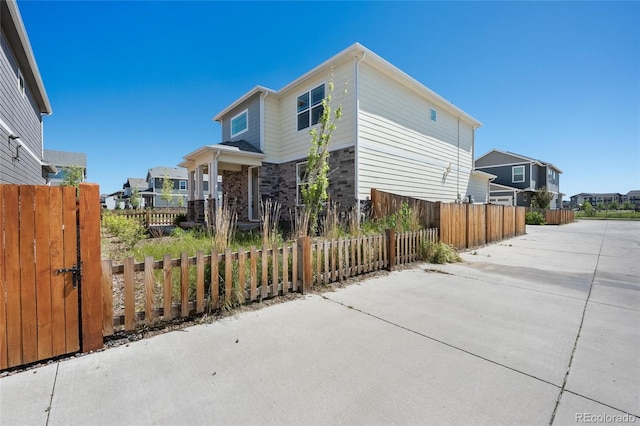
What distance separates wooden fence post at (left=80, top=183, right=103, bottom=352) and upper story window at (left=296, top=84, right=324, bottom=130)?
28.7ft

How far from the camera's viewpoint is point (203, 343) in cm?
282

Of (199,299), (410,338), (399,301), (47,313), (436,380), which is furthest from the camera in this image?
(399,301)

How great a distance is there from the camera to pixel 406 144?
37.9 feet

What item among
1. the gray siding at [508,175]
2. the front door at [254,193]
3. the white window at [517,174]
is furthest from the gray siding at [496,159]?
the front door at [254,193]

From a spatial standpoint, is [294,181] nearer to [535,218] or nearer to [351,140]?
[351,140]

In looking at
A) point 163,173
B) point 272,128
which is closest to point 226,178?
point 272,128

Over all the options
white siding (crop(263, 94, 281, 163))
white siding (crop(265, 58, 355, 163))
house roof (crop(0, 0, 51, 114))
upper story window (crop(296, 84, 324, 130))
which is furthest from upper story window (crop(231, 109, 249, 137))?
house roof (crop(0, 0, 51, 114))

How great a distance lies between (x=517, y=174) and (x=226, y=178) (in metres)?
32.1

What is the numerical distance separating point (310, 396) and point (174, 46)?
40.7 ft

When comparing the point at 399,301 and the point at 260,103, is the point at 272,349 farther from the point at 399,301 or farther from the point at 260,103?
the point at 260,103

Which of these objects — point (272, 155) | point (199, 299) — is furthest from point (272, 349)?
point (272, 155)

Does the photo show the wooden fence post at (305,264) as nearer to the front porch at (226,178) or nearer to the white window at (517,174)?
the front porch at (226,178)

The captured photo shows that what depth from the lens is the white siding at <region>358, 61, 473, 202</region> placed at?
973cm

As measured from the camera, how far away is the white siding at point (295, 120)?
9.52 metres
